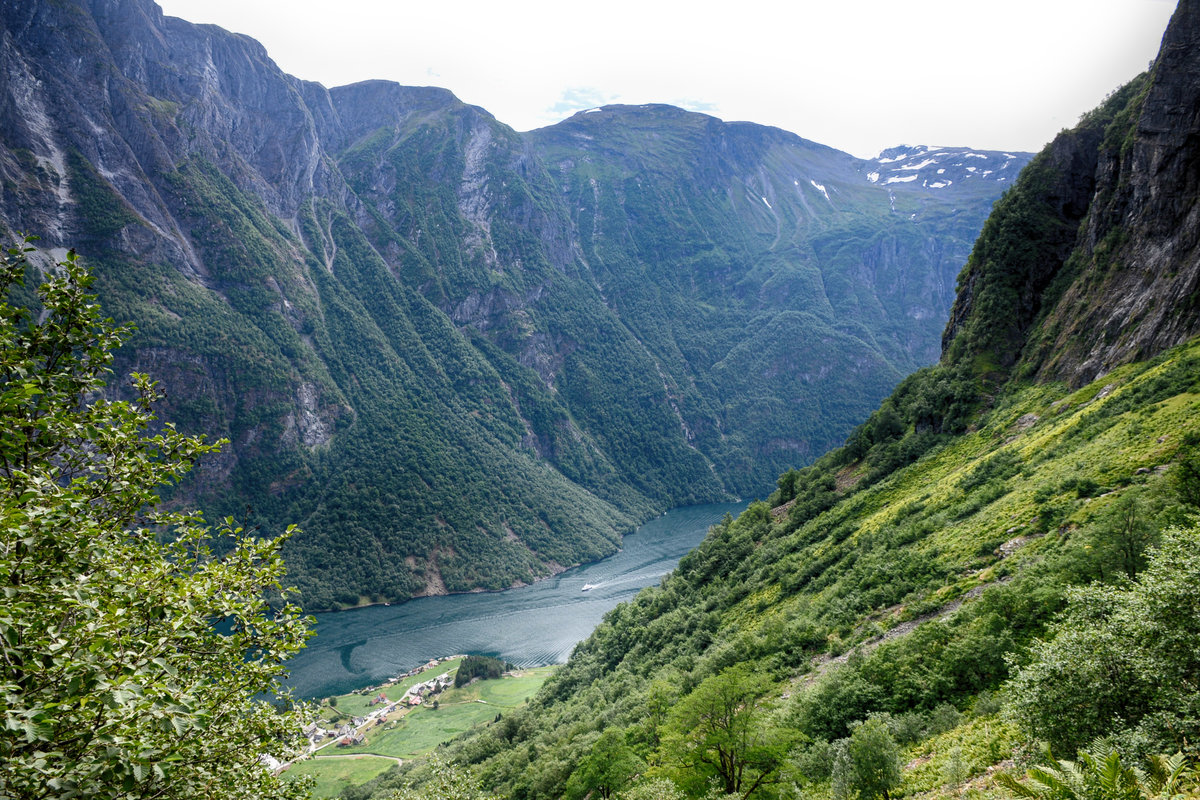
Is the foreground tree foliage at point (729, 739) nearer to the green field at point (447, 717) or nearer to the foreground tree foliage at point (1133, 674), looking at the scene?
the foreground tree foliage at point (1133, 674)

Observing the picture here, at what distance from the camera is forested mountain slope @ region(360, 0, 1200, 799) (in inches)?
436

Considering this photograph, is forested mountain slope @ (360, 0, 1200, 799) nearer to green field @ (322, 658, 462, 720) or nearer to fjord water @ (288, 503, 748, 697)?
green field @ (322, 658, 462, 720)

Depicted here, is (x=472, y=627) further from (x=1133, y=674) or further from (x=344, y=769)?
(x=1133, y=674)

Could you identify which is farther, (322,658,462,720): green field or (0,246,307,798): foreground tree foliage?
(322,658,462,720): green field

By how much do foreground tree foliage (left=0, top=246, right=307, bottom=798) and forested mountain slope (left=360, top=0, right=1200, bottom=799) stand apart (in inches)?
435

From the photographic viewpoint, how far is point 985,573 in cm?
2438

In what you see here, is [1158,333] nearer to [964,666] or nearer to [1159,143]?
[1159,143]

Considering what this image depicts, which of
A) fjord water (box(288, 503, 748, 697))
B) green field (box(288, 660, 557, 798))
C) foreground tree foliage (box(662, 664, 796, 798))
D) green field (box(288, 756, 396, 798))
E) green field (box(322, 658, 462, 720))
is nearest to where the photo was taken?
foreground tree foliage (box(662, 664, 796, 798))

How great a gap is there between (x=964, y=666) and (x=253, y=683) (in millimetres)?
20028

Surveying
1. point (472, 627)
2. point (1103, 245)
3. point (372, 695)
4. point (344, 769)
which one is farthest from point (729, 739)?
point (472, 627)

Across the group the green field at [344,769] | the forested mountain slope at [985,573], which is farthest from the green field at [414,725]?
the forested mountain slope at [985,573]

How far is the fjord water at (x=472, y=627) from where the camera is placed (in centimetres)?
10225

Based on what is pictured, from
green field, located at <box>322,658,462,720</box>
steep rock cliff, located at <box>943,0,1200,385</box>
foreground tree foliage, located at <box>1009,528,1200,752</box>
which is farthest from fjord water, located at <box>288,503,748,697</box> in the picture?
foreground tree foliage, located at <box>1009,528,1200,752</box>

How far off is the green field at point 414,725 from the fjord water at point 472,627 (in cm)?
885
